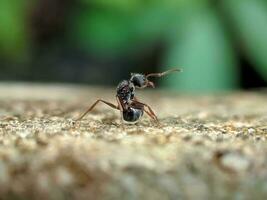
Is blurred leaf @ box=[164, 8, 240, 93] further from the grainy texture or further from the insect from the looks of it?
the grainy texture

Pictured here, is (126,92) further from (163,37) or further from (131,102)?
(163,37)

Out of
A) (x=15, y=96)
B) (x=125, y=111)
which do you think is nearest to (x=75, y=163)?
(x=125, y=111)

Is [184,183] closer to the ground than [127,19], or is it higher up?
closer to the ground

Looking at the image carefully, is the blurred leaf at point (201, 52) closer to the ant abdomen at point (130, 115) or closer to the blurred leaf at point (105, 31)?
the blurred leaf at point (105, 31)

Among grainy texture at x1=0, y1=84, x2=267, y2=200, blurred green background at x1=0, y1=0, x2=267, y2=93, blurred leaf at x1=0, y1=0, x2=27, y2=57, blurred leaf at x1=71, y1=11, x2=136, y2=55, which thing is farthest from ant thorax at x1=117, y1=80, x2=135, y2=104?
blurred leaf at x1=0, y1=0, x2=27, y2=57

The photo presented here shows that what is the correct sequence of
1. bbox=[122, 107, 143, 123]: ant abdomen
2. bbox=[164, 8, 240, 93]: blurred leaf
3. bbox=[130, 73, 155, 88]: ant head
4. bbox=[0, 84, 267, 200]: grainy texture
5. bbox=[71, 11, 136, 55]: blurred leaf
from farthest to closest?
bbox=[71, 11, 136, 55]: blurred leaf
bbox=[164, 8, 240, 93]: blurred leaf
bbox=[130, 73, 155, 88]: ant head
bbox=[122, 107, 143, 123]: ant abdomen
bbox=[0, 84, 267, 200]: grainy texture

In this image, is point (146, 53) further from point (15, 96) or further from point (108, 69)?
point (15, 96)

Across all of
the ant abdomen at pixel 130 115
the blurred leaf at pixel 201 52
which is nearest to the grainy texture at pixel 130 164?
the ant abdomen at pixel 130 115
